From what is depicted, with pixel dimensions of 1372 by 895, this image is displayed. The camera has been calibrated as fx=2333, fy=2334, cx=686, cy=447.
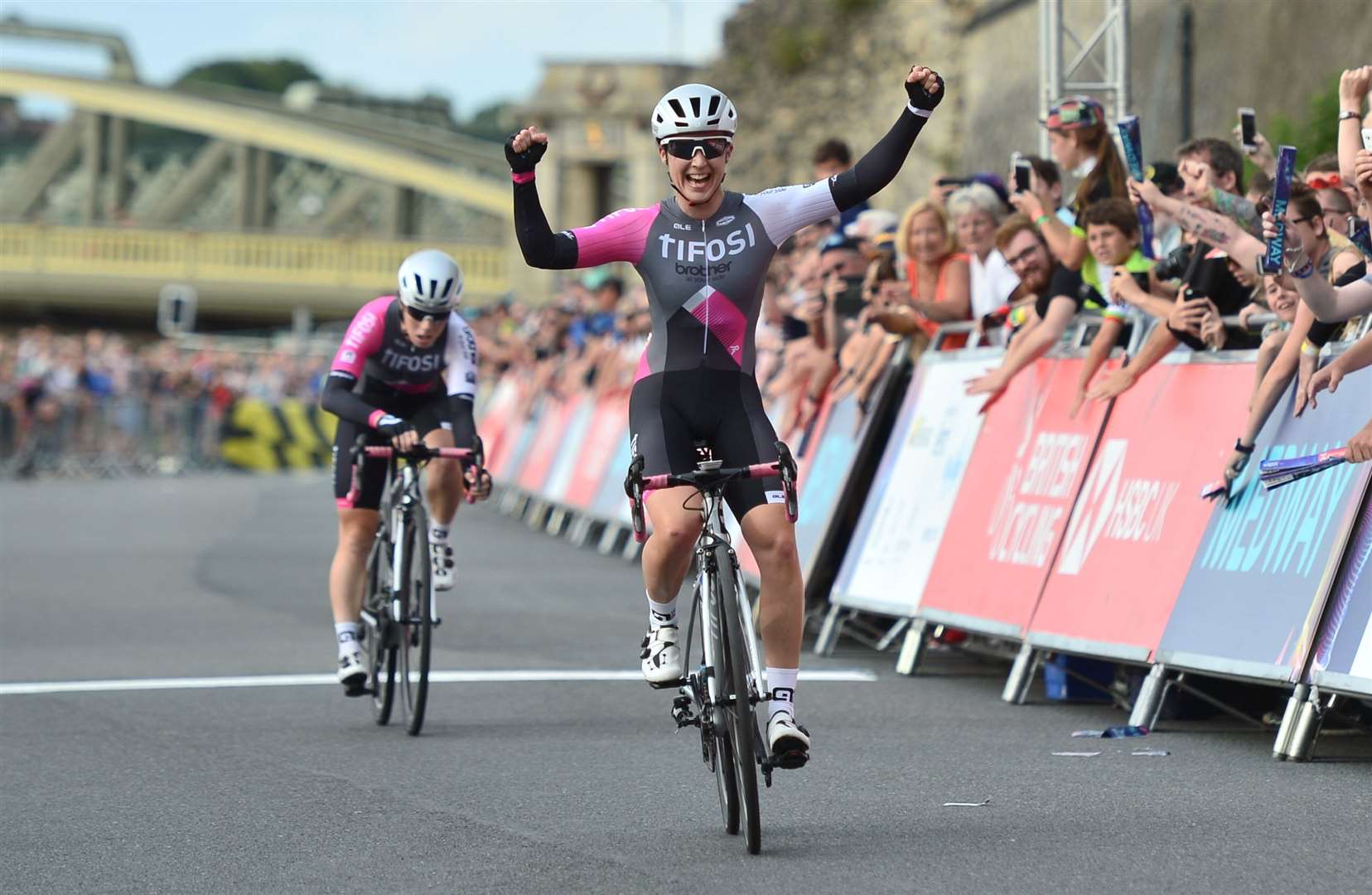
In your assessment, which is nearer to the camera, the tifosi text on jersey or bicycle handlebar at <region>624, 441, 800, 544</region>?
bicycle handlebar at <region>624, 441, 800, 544</region>

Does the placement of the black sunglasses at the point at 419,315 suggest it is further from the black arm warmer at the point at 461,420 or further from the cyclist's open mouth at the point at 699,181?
the cyclist's open mouth at the point at 699,181

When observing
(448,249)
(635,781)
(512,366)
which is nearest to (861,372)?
(635,781)

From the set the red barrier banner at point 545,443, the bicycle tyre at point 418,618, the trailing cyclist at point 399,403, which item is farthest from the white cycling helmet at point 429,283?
the red barrier banner at point 545,443

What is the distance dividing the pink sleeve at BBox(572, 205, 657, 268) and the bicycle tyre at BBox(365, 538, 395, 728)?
9.40 ft

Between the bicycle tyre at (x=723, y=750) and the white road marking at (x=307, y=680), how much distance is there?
4298 mm

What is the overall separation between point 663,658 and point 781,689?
0.41 metres

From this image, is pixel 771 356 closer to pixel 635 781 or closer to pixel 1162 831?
pixel 635 781

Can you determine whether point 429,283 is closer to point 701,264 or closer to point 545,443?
point 701,264

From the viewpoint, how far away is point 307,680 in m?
11.5

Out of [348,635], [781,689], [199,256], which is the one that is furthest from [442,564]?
[199,256]

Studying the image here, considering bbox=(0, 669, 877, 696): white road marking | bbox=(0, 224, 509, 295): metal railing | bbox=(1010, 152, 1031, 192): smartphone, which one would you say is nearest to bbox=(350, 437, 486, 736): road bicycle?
bbox=(0, 669, 877, 696): white road marking

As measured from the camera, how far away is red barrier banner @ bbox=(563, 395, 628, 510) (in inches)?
838

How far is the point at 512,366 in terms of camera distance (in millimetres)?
30797

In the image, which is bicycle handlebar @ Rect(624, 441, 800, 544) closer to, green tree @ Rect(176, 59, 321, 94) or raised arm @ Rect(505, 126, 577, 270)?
raised arm @ Rect(505, 126, 577, 270)
